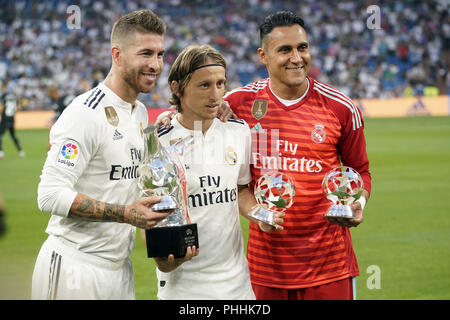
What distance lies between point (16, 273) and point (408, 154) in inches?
487

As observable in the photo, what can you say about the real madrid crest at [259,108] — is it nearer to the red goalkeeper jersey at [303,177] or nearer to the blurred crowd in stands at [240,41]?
the red goalkeeper jersey at [303,177]

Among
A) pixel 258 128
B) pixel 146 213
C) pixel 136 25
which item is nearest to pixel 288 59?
pixel 258 128

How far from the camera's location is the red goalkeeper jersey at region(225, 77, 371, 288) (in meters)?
3.78

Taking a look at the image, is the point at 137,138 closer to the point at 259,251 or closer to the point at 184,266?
the point at 184,266

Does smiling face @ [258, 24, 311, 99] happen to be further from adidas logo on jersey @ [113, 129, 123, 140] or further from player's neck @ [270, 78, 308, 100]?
adidas logo on jersey @ [113, 129, 123, 140]

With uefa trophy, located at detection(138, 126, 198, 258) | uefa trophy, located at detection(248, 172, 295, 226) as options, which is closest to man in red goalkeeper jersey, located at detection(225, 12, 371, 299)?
uefa trophy, located at detection(248, 172, 295, 226)

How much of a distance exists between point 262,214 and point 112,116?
96 cm

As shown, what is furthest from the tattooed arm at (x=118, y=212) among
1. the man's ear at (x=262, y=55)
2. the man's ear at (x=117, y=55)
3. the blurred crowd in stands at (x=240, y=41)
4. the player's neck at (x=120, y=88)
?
the blurred crowd in stands at (x=240, y=41)

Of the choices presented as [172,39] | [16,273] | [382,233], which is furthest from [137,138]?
[172,39]

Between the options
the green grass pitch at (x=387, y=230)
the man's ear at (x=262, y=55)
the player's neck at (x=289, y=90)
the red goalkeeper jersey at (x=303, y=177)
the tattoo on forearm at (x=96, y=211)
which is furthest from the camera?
the green grass pitch at (x=387, y=230)

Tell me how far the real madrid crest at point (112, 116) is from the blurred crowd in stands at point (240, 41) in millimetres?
25965

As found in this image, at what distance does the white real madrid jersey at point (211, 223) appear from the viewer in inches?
132

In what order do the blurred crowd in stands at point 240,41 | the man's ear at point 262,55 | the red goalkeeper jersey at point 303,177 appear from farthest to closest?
the blurred crowd in stands at point 240,41 → the man's ear at point 262,55 → the red goalkeeper jersey at point 303,177

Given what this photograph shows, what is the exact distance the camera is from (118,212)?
311 centimetres
